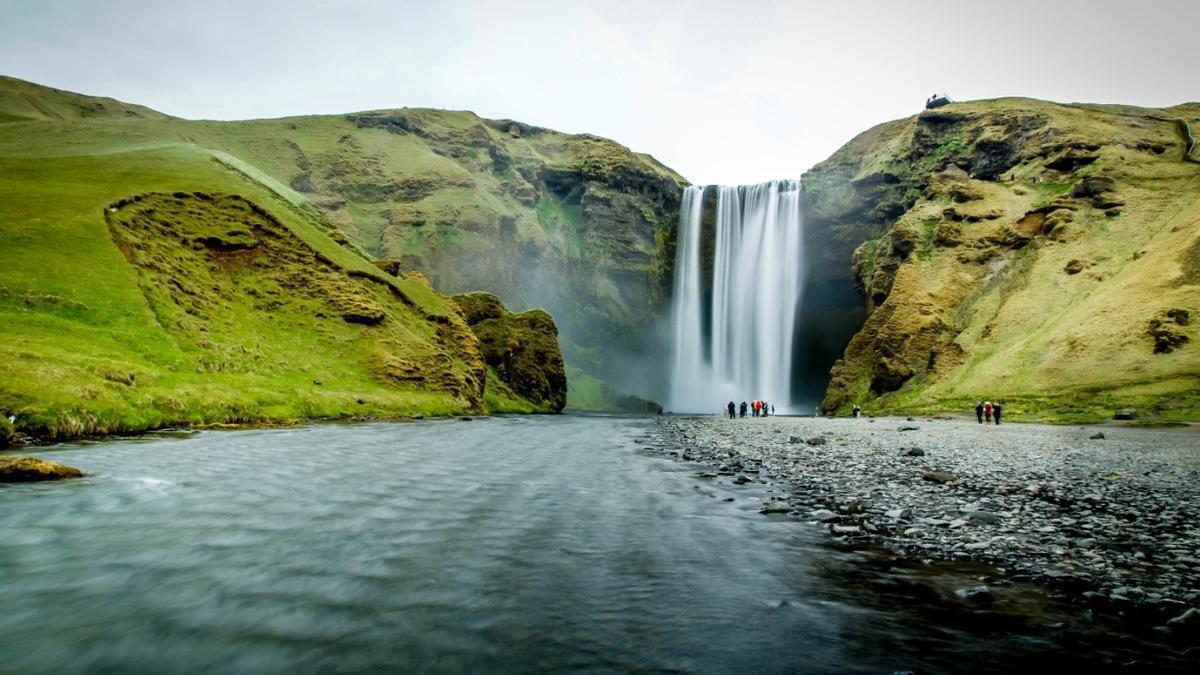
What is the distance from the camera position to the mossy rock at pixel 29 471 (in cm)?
1325

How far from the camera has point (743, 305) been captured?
364 ft

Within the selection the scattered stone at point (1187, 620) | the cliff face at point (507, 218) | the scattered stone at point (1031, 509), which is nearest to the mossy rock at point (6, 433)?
the scattered stone at point (1031, 509)

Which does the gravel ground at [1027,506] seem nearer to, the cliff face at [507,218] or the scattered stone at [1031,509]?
the scattered stone at [1031,509]

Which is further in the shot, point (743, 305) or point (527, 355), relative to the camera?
point (743, 305)

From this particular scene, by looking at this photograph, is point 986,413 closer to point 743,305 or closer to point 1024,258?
point 1024,258

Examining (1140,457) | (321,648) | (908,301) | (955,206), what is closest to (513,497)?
(321,648)

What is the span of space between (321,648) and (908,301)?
80133 millimetres

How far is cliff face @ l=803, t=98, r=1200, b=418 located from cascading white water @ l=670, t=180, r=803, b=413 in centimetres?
776

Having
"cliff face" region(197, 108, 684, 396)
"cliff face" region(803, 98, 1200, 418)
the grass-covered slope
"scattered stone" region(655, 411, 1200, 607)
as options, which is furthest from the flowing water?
"cliff face" region(197, 108, 684, 396)

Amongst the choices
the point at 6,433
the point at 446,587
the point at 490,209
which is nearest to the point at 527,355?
the point at 490,209

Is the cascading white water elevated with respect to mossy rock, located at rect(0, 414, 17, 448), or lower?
elevated

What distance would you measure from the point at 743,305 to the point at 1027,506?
102m

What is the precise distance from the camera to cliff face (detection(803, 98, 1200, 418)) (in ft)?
156

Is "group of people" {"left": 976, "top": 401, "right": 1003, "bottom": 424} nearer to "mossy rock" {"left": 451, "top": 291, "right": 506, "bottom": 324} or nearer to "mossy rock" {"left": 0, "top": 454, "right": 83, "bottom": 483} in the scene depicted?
"mossy rock" {"left": 0, "top": 454, "right": 83, "bottom": 483}
